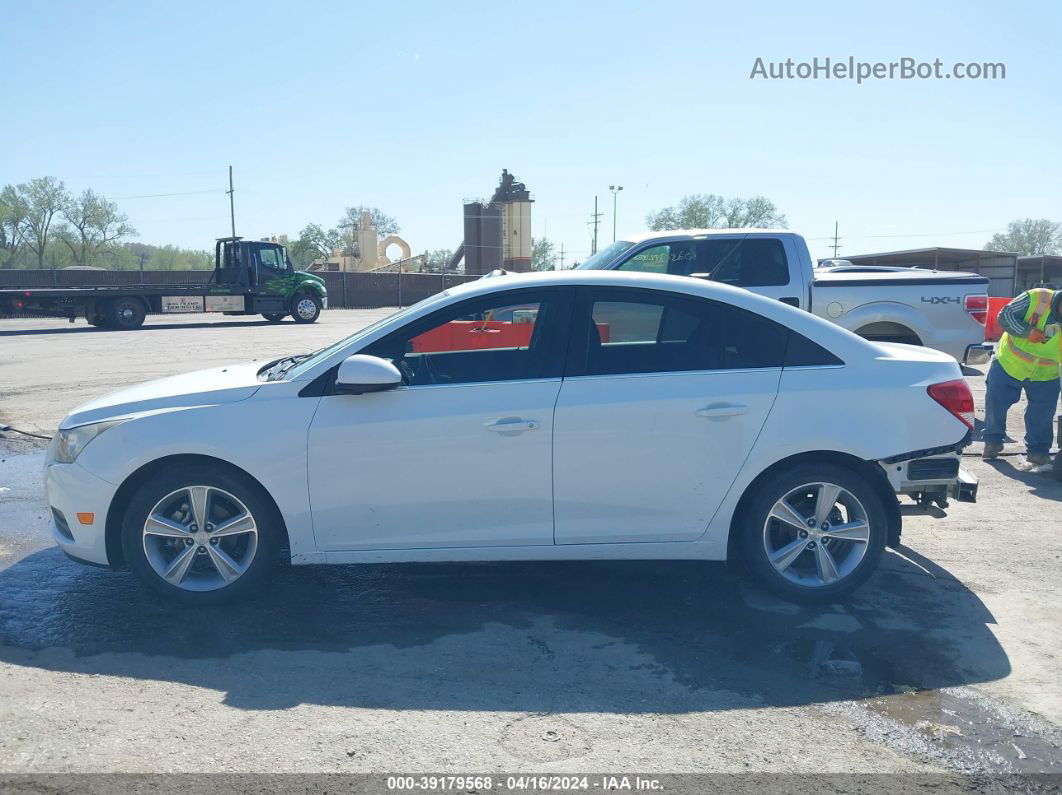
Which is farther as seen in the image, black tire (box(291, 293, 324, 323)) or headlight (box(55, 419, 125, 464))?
black tire (box(291, 293, 324, 323))

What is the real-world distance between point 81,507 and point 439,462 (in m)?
1.87

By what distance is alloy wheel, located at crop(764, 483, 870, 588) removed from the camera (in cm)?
455

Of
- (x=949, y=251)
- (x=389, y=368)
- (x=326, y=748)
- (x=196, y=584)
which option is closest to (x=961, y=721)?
(x=326, y=748)

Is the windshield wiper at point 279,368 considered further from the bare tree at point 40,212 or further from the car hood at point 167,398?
the bare tree at point 40,212

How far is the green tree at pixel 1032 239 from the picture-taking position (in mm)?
89875

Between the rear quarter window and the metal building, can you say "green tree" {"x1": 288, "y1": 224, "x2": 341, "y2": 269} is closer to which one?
the metal building

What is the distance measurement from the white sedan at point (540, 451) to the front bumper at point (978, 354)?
5359mm

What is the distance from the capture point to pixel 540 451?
439 cm

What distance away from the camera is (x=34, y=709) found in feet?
11.5

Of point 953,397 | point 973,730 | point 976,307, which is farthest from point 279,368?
point 976,307

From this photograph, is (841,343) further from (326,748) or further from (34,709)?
(34,709)

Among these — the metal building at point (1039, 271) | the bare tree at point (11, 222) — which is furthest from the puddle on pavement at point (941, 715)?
the bare tree at point (11, 222)

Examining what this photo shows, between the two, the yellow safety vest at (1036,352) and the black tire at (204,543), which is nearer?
the black tire at (204,543)

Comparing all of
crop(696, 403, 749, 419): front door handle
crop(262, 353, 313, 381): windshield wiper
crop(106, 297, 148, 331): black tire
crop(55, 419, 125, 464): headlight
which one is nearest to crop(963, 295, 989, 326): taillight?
crop(696, 403, 749, 419): front door handle
